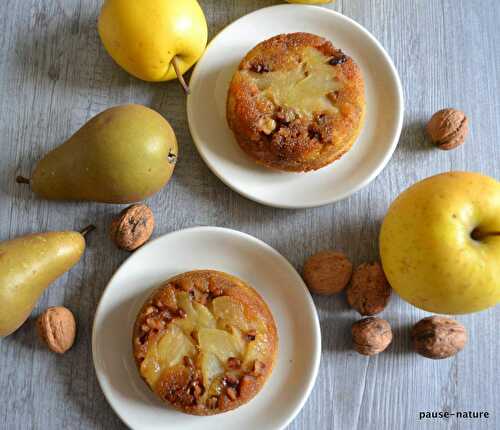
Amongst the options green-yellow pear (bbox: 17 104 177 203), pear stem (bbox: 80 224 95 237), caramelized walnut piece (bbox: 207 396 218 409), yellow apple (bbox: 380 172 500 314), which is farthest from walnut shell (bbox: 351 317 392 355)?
pear stem (bbox: 80 224 95 237)

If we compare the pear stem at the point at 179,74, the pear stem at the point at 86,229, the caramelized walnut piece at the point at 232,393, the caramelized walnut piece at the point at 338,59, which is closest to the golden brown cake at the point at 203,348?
the caramelized walnut piece at the point at 232,393

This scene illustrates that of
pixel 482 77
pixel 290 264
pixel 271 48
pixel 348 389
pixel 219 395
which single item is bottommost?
pixel 348 389

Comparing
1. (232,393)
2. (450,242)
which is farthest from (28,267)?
(450,242)

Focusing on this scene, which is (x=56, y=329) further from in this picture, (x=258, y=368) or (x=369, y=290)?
(x=369, y=290)

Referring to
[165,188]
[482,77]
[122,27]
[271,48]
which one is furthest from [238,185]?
[482,77]

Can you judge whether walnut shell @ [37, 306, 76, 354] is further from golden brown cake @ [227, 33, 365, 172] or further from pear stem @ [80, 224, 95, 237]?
golden brown cake @ [227, 33, 365, 172]

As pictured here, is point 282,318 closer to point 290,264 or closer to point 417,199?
point 290,264

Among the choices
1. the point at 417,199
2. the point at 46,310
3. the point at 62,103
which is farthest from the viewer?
the point at 62,103
